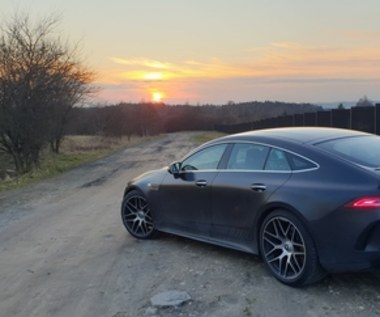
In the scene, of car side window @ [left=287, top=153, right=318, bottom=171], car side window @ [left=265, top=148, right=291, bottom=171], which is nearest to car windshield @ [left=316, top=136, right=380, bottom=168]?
car side window @ [left=287, top=153, right=318, bottom=171]

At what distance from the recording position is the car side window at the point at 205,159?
6316mm

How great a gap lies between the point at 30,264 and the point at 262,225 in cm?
313

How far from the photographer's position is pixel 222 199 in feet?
19.5

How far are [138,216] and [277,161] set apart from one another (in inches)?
110

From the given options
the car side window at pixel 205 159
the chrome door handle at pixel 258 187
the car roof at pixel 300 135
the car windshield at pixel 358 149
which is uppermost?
the car roof at pixel 300 135

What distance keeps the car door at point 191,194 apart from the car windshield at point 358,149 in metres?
1.45

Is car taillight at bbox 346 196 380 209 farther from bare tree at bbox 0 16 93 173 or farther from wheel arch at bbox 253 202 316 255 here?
bare tree at bbox 0 16 93 173

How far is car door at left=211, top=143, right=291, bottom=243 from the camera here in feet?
17.6

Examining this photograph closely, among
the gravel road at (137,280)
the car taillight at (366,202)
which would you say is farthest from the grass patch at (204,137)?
the car taillight at (366,202)

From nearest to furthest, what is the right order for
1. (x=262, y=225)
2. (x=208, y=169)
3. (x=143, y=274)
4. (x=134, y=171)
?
1. (x=262, y=225)
2. (x=143, y=274)
3. (x=208, y=169)
4. (x=134, y=171)

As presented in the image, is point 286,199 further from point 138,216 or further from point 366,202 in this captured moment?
point 138,216

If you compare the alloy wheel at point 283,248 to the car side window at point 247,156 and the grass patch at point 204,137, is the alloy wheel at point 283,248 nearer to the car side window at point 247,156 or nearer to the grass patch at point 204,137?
the car side window at point 247,156

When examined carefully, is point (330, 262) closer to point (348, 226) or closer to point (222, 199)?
point (348, 226)

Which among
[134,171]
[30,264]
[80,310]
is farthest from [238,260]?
[134,171]
